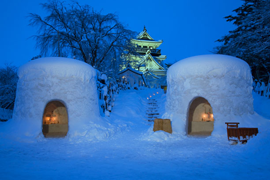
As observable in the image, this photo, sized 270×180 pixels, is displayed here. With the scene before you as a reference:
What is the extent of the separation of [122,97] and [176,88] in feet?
17.9

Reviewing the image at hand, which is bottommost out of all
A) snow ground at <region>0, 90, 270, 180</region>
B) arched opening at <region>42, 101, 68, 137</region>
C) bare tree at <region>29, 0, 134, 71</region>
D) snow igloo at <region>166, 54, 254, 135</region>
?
snow ground at <region>0, 90, 270, 180</region>

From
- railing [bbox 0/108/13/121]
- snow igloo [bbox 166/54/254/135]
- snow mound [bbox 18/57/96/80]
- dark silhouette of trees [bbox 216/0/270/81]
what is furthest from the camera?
dark silhouette of trees [bbox 216/0/270/81]

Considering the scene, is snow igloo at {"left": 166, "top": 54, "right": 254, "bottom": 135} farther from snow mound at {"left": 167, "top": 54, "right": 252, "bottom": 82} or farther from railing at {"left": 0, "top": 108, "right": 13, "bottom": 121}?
railing at {"left": 0, "top": 108, "right": 13, "bottom": 121}

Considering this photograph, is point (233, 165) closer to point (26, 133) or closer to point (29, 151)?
point (29, 151)

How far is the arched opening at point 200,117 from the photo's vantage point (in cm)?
930

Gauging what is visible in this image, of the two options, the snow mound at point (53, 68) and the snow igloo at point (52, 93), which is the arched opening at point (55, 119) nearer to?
the snow igloo at point (52, 93)

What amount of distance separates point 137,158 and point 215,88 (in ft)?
14.1

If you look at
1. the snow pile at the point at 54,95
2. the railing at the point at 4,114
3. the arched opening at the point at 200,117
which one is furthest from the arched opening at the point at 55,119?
the arched opening at the point at 200,117

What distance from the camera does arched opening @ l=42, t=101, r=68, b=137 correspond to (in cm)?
899

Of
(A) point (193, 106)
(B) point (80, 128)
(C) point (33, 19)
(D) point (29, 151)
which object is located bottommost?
(D) point (29, 151)

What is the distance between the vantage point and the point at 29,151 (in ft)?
18.5

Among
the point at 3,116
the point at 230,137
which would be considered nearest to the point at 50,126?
the point at 3,116

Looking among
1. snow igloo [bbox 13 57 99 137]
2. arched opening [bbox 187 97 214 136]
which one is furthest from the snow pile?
arched opening [bbox 187 97 214 136]

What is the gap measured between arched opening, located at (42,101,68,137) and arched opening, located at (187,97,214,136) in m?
6.07
